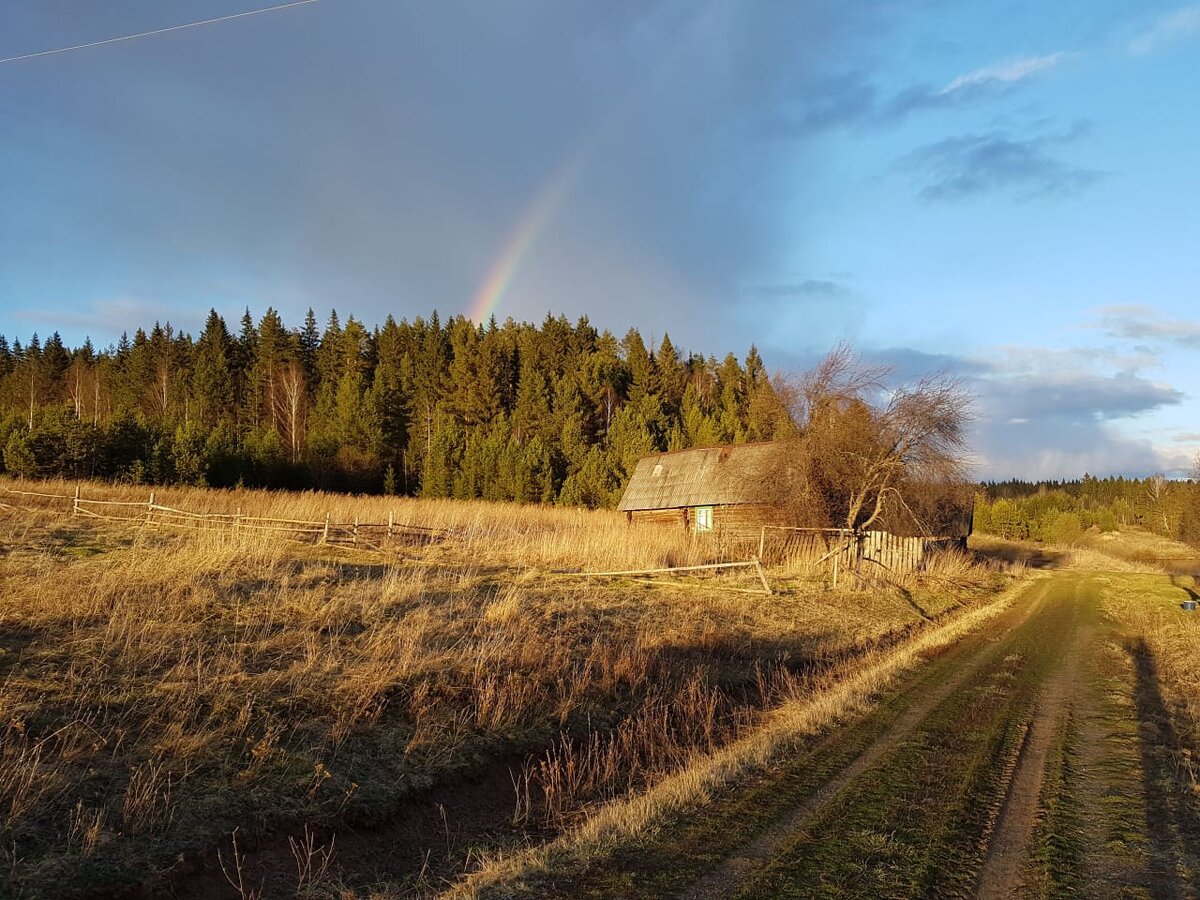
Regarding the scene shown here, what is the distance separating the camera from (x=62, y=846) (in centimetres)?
483

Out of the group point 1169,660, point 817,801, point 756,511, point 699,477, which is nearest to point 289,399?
point 699,477

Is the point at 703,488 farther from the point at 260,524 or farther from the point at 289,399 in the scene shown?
the point at 289,399

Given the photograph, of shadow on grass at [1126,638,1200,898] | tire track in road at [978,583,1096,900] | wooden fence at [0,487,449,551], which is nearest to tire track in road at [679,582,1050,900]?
tire track in road at [978,583,1096,900]

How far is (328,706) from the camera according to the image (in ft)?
24.7

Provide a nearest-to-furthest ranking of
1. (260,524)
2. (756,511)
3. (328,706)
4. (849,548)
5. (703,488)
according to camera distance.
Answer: (328,706), (849,548), (260,524), (756,511), (703,488)

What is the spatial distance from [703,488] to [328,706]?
28991mm

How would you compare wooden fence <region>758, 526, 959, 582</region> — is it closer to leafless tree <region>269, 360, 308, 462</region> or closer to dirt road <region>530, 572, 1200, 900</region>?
dirt road <region>530, 572, 1200, 900</region>

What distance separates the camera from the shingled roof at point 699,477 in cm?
3231

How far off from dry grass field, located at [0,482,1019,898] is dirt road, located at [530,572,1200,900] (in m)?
1.51

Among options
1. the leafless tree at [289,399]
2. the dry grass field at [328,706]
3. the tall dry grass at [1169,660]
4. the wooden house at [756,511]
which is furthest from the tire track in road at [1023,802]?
the leafless tree at [289,399]

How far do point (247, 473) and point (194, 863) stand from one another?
1799 inches

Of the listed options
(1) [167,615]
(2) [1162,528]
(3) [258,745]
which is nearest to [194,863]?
(3) [258,745]

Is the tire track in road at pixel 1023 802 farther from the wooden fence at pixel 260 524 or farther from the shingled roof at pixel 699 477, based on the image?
the shingled roof at pixel 699 477

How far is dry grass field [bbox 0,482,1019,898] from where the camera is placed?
5.25m
